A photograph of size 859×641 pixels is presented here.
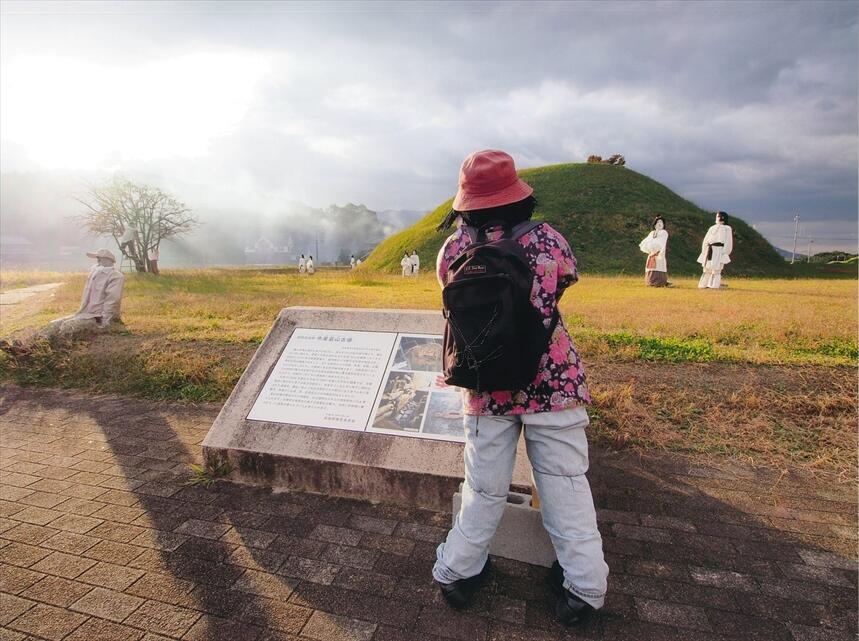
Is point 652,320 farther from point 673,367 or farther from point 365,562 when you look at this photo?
point 365,562

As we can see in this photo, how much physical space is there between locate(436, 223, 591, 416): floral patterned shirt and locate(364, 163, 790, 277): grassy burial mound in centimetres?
2356

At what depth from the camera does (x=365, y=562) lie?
254 centimetres

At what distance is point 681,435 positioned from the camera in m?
3.94

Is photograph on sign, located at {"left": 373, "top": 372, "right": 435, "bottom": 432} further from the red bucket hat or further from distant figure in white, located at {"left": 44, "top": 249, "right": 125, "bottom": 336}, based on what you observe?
distant figure in white, located at {"left": 44, "top": 249, "right": 125, "bottom": 336}

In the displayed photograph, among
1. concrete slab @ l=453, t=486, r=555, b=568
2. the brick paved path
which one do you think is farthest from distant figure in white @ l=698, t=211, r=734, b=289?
concrete slab @ l=453, t=486, r=555, b=568

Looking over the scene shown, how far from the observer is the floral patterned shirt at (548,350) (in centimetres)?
206

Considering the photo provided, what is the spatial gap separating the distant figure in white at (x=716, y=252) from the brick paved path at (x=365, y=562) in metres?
11.5

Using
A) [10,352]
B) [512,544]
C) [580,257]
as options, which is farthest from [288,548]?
Answer: [580,257]

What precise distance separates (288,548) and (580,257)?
27.2m

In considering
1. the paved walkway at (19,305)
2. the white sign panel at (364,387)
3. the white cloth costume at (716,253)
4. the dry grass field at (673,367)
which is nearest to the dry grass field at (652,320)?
the dry grass field at (673,367)

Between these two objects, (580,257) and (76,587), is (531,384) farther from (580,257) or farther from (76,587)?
(580,257)

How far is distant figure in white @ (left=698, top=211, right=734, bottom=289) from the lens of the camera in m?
13.2

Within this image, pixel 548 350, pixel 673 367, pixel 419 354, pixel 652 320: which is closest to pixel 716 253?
pixel 652 320

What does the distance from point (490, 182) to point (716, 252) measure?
526 inches
